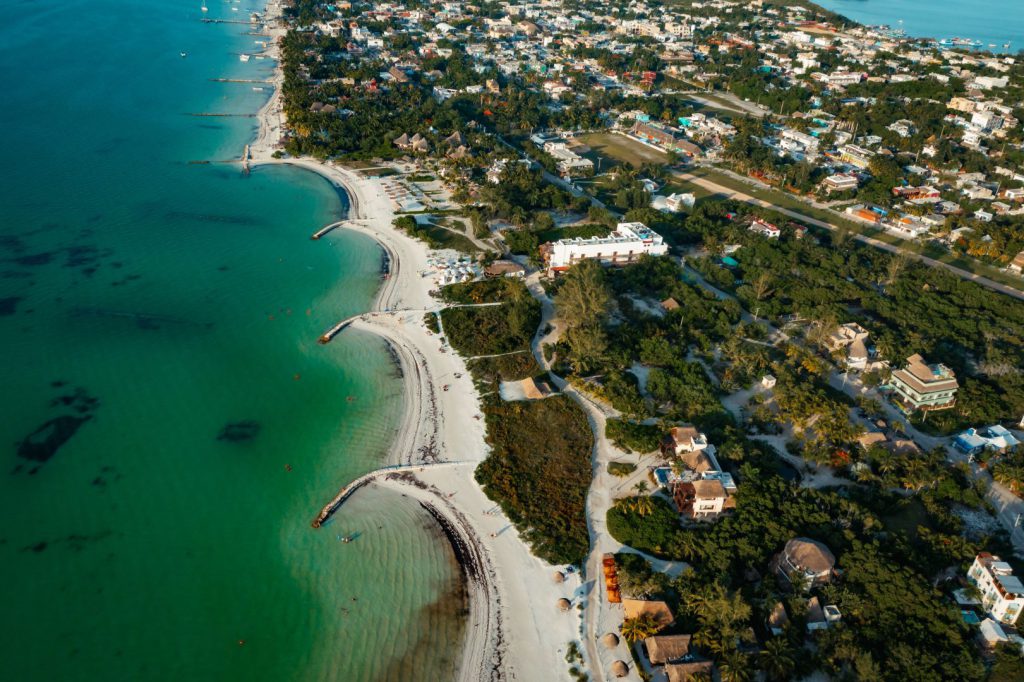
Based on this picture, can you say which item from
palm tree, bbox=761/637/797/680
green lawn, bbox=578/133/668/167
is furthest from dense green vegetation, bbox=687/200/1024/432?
green lawn, bbox=578/133/668/167

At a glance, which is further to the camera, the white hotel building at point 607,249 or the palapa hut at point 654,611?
the white hotel building at point 607,249

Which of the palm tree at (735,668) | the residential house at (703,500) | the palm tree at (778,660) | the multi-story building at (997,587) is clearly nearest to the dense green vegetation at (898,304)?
the multi-story building at (997,587)

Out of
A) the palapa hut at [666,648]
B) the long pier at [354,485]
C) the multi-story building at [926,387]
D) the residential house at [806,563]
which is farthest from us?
the multi-story building at [926,387]

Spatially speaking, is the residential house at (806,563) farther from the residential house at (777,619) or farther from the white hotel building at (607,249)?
the white hotel building at (607,249)

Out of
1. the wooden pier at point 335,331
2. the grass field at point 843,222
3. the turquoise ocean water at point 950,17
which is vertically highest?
the turquoise ocean water at point 950,17

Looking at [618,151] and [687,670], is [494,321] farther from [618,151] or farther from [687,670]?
[618,151]

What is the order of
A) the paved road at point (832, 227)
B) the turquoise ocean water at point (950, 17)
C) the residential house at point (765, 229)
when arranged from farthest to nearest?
the turquoise ocean water at point (950, 17) < the residential house at point (765, 229) < the paved road at point (832, 227)

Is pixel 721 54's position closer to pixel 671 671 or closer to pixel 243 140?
pixel 243 140
